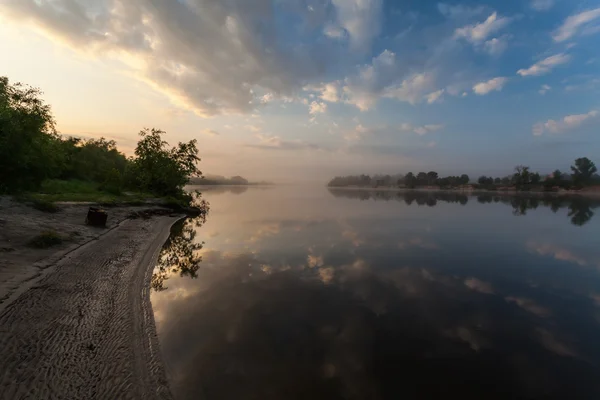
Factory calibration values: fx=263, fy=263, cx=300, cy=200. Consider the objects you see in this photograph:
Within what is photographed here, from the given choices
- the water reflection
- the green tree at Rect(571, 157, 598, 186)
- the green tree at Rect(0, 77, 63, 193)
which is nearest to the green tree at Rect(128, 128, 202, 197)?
the green tree at Rect(0, 77, 63, 193)

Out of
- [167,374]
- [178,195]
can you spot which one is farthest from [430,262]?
[178,195]

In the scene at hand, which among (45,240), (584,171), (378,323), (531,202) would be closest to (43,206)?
(45,240)

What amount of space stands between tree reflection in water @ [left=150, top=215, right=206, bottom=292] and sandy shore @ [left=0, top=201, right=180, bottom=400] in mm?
681

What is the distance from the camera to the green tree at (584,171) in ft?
604

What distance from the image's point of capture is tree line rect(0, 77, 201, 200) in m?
26.8

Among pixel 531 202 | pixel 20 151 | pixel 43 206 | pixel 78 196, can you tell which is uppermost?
pixel 20 151

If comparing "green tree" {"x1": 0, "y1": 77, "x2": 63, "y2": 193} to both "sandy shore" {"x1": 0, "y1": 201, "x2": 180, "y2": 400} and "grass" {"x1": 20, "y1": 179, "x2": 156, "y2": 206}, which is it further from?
"sandy shore" {"x1": 0, "y1": 201, "x2": 180, "y2": 400}

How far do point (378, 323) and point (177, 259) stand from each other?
14344 mm

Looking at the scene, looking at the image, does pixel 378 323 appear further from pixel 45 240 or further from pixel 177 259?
pixel 45 240

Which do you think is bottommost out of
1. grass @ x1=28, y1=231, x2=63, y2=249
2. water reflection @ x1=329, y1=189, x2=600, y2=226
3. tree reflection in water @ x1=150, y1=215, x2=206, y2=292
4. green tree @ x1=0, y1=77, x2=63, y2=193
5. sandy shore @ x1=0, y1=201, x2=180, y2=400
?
water reflection @ x1=329, y1=189, x2=600, y2=226

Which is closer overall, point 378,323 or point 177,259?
point 378,323

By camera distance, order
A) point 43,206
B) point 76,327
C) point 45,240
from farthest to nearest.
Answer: point 43,206
point 45,240
point 76,327

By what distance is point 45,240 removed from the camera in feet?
51.4

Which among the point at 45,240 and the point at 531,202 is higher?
the point at 45,240
